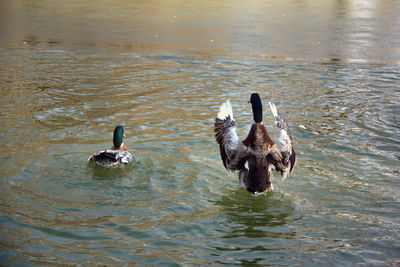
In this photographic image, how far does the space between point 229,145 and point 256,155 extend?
1.07ft

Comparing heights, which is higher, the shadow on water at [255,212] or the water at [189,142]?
the water at [189,142]

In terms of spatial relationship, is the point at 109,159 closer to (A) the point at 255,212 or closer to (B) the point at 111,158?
(B) the point at 111,158

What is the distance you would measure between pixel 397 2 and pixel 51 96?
1706cm

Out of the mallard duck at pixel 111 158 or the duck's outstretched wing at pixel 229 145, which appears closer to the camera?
the duck's outstretched wing at pixel 229 145

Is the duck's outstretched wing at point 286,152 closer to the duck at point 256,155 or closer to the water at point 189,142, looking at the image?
the duck at point 256,155

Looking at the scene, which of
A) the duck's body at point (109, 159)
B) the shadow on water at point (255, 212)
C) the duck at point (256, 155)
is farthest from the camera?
the duck's body at point (109, 159)

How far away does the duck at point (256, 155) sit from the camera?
567 cm

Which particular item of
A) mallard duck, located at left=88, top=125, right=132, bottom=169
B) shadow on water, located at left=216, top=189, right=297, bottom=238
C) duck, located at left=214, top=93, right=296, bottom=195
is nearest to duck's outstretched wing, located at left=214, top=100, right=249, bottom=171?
duck, located at left=214, top=93, right=296, bottom=195

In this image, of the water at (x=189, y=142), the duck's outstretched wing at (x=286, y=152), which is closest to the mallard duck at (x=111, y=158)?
the water at (x=189, y=142)

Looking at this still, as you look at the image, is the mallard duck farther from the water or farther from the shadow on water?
the shadow on water

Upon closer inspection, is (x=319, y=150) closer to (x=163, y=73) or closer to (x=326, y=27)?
(x=163, y=73)

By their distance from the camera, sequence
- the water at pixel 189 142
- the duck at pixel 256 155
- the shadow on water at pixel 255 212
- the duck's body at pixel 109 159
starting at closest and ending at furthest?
the water at pixel 189 142
the shadow on water at pixel 255 212
the duck at pixel 256 155
the duck's body at pixel 109 159

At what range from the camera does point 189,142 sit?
23.4 ft

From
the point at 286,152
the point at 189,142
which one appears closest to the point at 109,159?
the point at 189,142
